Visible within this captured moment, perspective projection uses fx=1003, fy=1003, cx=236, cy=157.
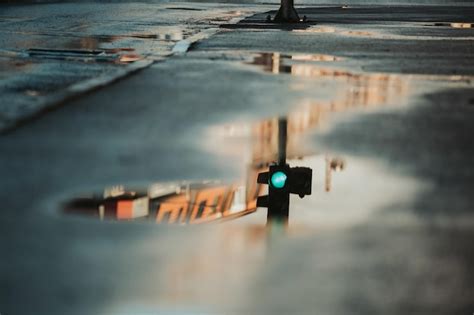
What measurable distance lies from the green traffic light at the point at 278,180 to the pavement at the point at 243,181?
0.25 metres

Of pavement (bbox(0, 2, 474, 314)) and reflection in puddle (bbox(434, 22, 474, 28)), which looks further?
reflection in puddle (bbox(434, 22, 474, 28))

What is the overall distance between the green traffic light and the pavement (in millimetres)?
248

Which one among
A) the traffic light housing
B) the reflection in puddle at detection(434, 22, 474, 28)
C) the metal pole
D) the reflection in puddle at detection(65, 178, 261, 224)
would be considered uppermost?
the reflection in puddle at detection(65, 178, 261, 224)

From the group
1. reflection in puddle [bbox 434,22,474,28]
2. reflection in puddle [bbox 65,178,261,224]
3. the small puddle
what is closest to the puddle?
reflection in puddle [bbox 65,178,261,224]

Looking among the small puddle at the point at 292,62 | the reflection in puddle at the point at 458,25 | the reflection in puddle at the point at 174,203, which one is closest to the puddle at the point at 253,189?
the reflection in puddle at the point at 174,203

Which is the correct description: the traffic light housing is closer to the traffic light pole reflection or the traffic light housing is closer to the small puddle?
the traffic light pole reflection

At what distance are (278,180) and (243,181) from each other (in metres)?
0.25

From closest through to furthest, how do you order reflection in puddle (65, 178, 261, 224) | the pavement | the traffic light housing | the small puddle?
the pavement
reflection in puddle (65, 178, 261, 224)
the traffic light housing
the small puddle

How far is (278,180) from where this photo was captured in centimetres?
693

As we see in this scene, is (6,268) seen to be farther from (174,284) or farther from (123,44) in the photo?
(123,44)

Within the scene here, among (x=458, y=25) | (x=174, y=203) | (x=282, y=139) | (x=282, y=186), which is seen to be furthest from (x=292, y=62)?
(x=458, y=25)

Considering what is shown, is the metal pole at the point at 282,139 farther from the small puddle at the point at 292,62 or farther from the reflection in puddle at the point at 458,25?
the reflection in puddle at the point at 458,25

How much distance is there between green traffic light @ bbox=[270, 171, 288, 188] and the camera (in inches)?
270

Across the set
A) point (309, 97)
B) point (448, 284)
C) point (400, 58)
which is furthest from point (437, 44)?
point (448, 284)
